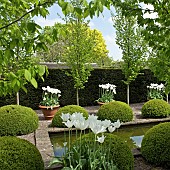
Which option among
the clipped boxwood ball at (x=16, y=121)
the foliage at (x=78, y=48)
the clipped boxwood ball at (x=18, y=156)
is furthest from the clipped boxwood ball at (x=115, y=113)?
the clipped boxwood ball at (x=18, y=156)

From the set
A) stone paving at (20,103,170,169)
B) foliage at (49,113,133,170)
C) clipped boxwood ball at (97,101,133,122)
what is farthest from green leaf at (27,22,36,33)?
clipped boxwood ball at (97,101,133,122)

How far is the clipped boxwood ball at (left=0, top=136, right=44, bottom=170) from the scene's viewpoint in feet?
10.4

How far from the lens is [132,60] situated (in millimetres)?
10344

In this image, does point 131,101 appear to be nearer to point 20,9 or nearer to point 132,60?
point 132,60

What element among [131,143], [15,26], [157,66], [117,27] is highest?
[117,27]

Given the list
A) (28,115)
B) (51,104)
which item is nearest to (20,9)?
(28,115)

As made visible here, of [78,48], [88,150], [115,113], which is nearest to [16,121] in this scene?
[115,113]

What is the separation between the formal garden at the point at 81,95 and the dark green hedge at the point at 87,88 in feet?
0.13

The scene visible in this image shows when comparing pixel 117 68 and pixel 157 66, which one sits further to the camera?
pixel 117 68

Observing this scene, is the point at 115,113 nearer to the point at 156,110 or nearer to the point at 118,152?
the point at 156,110

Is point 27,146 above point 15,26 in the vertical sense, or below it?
below

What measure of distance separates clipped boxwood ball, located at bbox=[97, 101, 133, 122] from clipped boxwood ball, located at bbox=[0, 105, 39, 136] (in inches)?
75.4

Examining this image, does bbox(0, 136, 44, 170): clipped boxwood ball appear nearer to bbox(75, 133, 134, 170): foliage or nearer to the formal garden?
the formal garden

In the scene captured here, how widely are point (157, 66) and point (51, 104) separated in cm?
608
